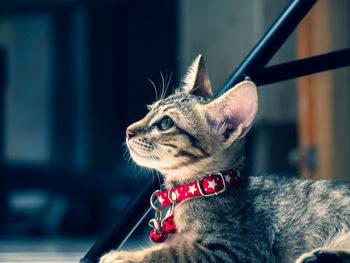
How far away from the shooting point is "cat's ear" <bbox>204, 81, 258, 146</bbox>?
53 centimetres

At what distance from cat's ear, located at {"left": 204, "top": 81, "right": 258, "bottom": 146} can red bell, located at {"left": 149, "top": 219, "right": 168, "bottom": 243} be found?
125 millimetres

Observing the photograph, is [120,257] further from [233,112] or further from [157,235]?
[233,112]

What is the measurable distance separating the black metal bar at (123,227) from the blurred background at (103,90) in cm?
140

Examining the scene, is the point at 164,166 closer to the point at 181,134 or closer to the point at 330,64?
the point at 181,134

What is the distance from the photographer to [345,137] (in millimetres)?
1881

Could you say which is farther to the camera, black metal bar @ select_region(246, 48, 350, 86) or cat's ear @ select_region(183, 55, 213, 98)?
cat's ear @ select_region(183, 55, 213, 98)

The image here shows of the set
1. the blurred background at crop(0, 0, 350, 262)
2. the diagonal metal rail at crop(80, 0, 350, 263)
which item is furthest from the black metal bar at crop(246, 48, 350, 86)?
the blurred background at crop(0, 0, 350, 262)

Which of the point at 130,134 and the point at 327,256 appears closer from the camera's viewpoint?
the point at 327,256

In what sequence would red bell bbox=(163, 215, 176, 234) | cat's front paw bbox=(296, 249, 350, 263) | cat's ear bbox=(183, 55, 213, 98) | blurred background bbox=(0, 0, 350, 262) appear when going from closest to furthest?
1. cat's front paw bbox=(296, 249, 350, 263)
2. red bell bbox=(163, 215, 176, 234)
3. cat's ear bbox=(183, 55, 213, 98)
4. blurred background bbox=(0, 0, 350, 262)

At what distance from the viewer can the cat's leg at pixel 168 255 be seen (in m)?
0.51

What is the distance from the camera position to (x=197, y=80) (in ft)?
2.30

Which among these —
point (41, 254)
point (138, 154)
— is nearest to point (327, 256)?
point (138, 154)

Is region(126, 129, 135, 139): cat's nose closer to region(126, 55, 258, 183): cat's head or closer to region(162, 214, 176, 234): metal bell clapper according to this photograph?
region(126, 55, 258, 183): cat's head

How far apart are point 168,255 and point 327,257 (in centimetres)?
16
